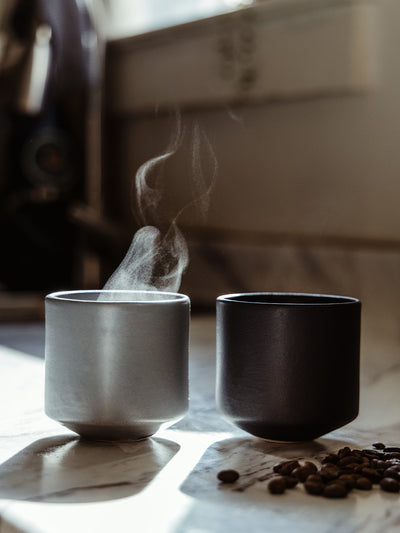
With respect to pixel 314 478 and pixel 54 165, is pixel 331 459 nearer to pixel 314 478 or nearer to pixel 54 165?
pixel 314 478

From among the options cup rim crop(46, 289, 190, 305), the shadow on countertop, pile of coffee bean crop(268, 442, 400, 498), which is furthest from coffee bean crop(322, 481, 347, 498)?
the shadow on countertop

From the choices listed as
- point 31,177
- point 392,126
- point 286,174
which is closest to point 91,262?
point 31,177

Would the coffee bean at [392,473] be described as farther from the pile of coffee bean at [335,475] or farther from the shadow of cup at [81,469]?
the shadow of cup at [81,469]

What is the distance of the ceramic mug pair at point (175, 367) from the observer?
24.8 inches

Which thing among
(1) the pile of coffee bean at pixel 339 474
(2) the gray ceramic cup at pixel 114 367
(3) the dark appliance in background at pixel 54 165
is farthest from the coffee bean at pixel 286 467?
(3) the dark appliance in background at pixel 54 165

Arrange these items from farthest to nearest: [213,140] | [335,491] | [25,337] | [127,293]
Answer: [213,140] < [25,337] < [127,293] < [335,491]

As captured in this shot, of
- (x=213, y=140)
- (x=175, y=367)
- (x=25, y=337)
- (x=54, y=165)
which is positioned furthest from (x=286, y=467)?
(x=54, y=165)

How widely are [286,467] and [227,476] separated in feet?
0.17

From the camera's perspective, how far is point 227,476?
1.80ft

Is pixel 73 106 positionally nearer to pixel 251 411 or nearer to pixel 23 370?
pixel 23 370

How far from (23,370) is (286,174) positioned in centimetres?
123

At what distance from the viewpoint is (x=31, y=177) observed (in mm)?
2396

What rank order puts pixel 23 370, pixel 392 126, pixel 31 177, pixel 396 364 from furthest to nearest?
pixel 31 177, pixel 392 126, pixel 396 364, pixel 23 370

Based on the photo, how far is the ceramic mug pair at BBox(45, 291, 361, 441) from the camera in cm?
63
